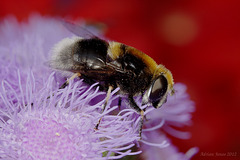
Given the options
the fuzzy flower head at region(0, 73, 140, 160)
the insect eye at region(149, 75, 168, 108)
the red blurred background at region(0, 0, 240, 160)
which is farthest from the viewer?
the red blurred background at region(0, 0, 240, 160)

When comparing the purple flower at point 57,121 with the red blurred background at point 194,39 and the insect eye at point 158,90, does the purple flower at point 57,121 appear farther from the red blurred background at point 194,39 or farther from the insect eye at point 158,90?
the red blurred background at point 194,39

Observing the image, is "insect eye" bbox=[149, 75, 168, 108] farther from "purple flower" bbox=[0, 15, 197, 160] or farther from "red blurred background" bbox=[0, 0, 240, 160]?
"red blurred background" bbox=[0, 0, 240, 160]

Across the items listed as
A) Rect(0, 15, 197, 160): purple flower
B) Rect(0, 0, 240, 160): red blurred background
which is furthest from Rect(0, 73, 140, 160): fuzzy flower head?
Rect(0, 0, 240, 160): red blurred background

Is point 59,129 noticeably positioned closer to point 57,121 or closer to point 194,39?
point 57,121

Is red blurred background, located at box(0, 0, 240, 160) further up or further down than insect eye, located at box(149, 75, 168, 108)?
further down

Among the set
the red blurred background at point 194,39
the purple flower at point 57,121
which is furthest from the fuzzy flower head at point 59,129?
the red blurred background at point 194,39

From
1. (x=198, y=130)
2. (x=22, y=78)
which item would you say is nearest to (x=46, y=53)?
(x=22, y=78)
